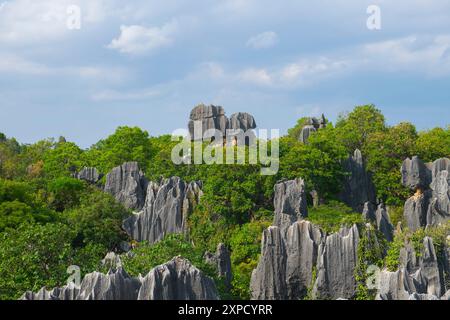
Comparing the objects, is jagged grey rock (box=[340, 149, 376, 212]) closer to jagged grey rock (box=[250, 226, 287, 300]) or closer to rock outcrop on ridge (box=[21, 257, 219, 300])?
jagged grey rock (box=[250, 226, 287, 300])

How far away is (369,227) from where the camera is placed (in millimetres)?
28078

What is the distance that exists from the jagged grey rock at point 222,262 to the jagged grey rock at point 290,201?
25.5 feet

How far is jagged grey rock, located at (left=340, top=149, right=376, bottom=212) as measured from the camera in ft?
150

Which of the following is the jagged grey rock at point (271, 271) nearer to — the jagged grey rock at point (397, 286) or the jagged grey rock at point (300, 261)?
the jagged grey rock at point (300, 261)

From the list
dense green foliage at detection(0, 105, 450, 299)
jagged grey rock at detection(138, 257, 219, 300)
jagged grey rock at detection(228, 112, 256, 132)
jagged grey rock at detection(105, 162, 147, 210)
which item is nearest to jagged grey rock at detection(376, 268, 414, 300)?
jagged grey rock at detection(138, 257, 219, 300)

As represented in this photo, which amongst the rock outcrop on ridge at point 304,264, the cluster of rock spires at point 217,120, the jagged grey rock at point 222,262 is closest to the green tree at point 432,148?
the cluster of rock spires at point 217,120

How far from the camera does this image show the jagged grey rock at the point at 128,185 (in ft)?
157

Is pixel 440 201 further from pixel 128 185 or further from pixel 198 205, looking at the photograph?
pixel 128 185

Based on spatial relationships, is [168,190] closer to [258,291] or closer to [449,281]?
[258,291]

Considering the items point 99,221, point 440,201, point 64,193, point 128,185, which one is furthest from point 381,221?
point 64,193

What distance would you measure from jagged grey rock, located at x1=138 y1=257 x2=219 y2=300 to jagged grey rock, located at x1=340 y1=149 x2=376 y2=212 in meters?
26.1

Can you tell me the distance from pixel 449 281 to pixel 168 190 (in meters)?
19.8

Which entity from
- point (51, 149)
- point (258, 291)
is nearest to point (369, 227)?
point (258, 291)

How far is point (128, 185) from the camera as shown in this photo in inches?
1906
